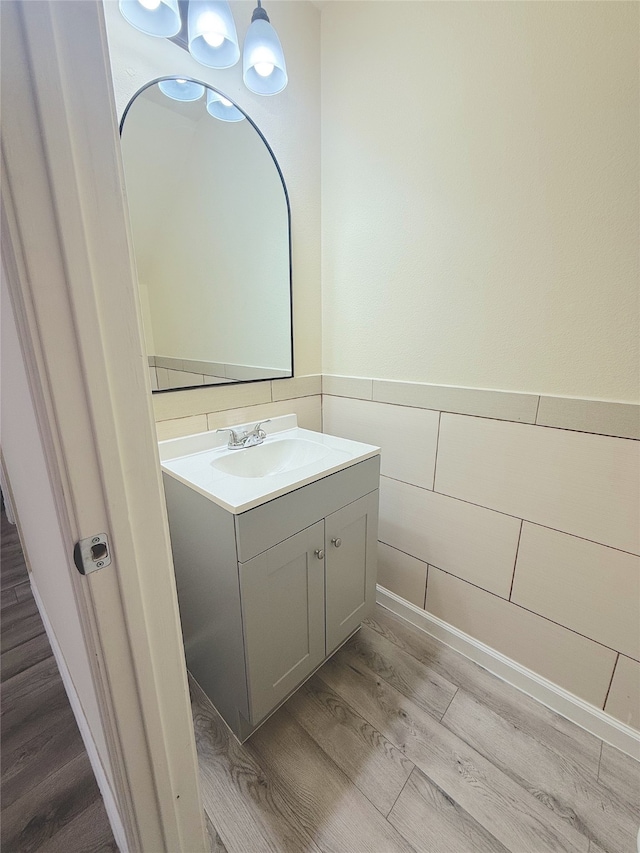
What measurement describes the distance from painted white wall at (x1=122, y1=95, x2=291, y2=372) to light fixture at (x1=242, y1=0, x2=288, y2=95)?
131mm

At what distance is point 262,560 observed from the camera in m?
0.98

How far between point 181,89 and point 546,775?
7.63ft

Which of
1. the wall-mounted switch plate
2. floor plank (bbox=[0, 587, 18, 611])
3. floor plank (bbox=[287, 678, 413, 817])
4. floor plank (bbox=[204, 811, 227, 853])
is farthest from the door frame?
floor plank (bbox=[0, 587, 18, 611])

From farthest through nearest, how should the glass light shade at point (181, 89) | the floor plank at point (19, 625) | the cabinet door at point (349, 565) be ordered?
the floor plank at point (19, 625) → the cabinet door at point (349, 565) → the glass light shade at point (181, 89)

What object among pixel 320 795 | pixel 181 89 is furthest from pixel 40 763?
pixel 181 89

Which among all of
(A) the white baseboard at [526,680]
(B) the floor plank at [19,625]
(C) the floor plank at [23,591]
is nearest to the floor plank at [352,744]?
(A) the white baseboard at [526,680]

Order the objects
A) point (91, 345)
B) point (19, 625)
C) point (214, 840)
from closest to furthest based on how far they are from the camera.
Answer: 1. point (91, 345)
2. point (214, 840)
3. point (19, 625)

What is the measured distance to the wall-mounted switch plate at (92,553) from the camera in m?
0.50

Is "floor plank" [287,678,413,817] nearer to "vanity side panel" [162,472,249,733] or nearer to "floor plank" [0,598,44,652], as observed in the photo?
"vanity side panel" [162,472,249,733]

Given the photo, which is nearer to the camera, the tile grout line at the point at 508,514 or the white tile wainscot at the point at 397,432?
the tile grout line at the point at 508,514

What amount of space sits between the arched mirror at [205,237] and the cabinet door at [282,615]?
0.67 metres

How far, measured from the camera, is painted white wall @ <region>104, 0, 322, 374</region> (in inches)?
40.1

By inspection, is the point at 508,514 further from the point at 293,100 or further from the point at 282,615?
the point at 293,100

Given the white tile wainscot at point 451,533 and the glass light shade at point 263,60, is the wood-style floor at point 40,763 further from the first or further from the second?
the glass light shade at point 263,60
